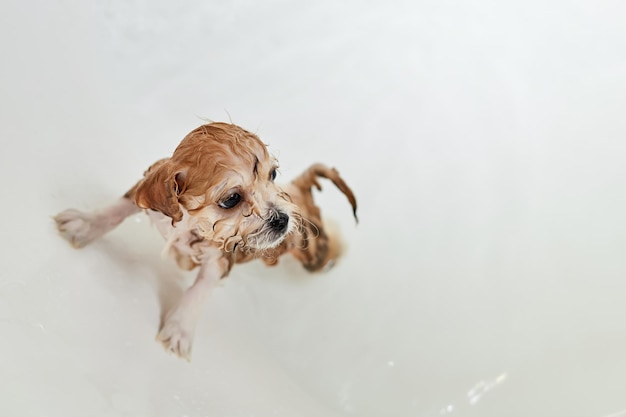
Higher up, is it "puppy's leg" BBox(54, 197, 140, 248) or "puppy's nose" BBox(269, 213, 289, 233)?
"puppy's leg" BBox(54, 197, 140, 248)

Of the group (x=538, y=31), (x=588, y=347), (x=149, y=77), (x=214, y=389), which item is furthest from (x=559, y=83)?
(x=214, y=389)

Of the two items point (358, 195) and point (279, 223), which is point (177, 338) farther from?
point (358, 195)

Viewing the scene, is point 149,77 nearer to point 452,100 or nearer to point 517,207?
point 452,100

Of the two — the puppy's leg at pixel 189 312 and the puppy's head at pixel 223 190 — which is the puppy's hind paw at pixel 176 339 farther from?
the puppy's head at pixel 223 190

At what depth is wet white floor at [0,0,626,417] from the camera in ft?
3.59

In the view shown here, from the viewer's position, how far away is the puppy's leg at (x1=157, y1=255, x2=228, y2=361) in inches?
43.1

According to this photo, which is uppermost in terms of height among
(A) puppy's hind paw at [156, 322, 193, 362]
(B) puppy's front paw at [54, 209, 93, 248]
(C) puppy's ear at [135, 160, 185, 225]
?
(B) puppy's front paw at [54, 209, 93, 248]

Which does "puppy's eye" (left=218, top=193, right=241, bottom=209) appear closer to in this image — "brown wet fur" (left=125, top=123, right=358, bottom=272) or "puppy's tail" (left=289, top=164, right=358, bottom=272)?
"brown wet fur" (left=125, top=123, right=358, bottom=272)

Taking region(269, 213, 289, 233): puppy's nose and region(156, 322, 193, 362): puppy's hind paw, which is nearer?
region(269, 213, 289, 233): puppy's nose

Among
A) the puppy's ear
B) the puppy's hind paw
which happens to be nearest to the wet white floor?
the puppy's hind paw

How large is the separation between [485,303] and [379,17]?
27.1 inches

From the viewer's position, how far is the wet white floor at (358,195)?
109 centimetres

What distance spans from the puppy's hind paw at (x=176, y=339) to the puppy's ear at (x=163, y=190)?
0.21 m

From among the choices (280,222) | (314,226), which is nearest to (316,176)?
(314,226)
